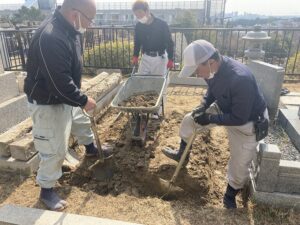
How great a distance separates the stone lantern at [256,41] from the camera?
5484 mm

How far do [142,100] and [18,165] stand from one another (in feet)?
6.30

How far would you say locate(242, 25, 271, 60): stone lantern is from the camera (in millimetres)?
5484

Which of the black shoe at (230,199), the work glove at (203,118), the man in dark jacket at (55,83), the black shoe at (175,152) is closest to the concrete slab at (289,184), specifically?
the black shoe at (230,199)

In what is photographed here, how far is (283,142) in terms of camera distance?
379 centimetres

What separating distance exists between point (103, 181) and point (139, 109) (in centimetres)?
105

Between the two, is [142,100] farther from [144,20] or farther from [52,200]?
[52,200]

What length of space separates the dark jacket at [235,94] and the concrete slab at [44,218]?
4.63 ft

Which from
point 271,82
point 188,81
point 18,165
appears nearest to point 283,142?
point 271,82

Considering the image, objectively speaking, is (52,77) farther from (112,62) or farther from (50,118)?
(112,62)

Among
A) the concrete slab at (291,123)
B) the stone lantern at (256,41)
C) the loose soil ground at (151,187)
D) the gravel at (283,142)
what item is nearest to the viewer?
the loose soil ground at (151,187)

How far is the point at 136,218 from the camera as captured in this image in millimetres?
2803

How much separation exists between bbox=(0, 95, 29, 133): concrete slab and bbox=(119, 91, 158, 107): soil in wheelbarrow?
198 cm

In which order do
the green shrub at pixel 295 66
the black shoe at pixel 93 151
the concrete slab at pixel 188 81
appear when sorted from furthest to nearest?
the green shrub at pixel 295 66 < the concrete slab at pixel 188 81 < the black shoe at pixel 93 151

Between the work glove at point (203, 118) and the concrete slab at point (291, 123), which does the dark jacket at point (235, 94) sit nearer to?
the work glove at point (203, 118)
